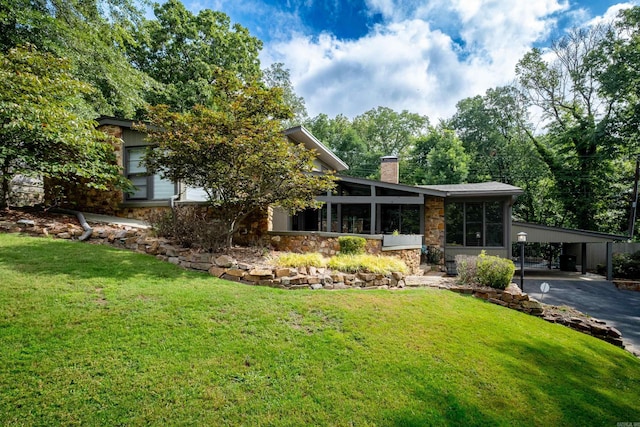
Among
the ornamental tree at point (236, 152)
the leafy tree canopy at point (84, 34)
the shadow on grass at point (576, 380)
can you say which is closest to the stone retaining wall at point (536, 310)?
the shadow on grass at point (576, 380)

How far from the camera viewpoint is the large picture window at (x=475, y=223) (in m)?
13.3

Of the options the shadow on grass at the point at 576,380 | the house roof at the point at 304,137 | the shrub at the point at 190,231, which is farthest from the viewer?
the house roof at the point at 304,137

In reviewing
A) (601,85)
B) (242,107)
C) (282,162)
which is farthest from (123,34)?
(601,85)

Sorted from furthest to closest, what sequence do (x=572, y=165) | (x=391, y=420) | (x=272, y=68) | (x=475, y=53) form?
(x=272, y=68) < (x=572, y=165) < (x=475, y=53) < (x=391, y=420)

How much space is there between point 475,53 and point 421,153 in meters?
13.8

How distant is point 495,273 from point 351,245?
372 cm

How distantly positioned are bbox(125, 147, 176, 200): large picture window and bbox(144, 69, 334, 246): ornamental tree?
2.74 m

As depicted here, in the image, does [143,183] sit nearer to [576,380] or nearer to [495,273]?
[495,273]

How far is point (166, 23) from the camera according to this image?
61.2ft

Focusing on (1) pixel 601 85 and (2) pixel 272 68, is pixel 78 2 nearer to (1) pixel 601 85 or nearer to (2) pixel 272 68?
(2) pixel 272 68

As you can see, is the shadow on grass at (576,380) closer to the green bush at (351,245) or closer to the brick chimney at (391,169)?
the green bush at (351,245)

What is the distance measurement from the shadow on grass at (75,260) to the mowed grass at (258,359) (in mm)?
51

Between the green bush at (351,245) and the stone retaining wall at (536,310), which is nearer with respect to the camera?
the stone retaining wall at (536,310)

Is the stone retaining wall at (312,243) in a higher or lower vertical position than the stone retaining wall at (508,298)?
higher
